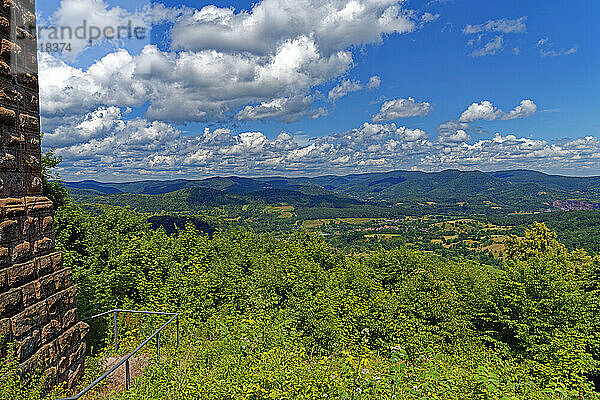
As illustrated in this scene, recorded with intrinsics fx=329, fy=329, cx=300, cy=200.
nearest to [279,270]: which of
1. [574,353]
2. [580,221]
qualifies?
[574,353]

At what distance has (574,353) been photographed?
44.4 ft

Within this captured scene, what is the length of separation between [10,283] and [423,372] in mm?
8333

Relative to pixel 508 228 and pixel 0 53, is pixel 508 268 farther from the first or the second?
pixel 508 228

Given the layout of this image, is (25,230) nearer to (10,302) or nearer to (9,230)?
(9,230)

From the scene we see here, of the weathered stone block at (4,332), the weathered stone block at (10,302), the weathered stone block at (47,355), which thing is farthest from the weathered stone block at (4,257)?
the weathered stone block at (47,355)

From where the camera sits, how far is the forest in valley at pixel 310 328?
6.45 meters

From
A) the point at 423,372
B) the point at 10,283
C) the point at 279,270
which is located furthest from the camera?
the point at 279,270

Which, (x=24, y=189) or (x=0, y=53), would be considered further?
(x=24, y=189)

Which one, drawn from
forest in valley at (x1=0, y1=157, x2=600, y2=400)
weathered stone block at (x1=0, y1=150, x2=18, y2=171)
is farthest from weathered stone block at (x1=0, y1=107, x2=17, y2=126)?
forest in valley at (x1=0, y1=157, x2=600, y2=400)

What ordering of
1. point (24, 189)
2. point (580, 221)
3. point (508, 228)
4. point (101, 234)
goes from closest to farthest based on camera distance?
point (24, 189) < point (101, 234) < point (580, 221) < point (508, 228)

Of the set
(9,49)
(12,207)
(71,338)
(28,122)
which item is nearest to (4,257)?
(12,207)

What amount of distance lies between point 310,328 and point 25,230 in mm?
9688

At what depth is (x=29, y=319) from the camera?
557 cm

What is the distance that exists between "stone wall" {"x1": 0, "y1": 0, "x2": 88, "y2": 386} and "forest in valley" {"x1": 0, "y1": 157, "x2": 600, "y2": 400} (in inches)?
23.4
